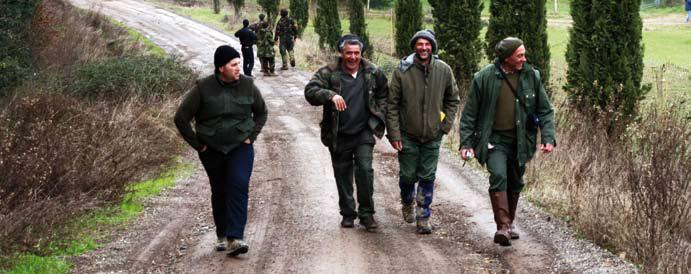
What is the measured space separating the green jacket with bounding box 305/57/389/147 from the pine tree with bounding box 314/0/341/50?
2295cm

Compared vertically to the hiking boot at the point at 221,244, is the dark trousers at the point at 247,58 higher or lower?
lower

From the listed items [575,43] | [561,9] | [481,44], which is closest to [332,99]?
[575,43]

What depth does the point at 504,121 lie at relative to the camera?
24.9 feet

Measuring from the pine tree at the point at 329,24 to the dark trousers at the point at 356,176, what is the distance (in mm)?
22842

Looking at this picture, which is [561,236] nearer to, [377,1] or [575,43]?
[575,43]

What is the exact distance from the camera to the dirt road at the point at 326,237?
721cm

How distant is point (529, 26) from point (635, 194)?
10.2 meters

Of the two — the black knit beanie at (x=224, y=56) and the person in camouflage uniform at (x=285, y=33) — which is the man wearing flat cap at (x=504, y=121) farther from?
the person in camouflage uniform at (x=285, y=33)

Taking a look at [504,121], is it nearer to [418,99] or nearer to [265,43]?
[418,99]

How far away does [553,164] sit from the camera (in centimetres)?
1080

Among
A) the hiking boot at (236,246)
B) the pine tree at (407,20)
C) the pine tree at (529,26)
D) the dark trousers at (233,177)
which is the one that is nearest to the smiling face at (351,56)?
the dark trousers at (233,177)

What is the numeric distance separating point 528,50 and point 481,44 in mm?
2904

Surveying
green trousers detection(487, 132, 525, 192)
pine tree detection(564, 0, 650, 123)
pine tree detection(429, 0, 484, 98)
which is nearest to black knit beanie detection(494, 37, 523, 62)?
green trousers detection(487, 132, 525, 192)

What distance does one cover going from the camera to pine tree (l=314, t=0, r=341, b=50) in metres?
31.6
